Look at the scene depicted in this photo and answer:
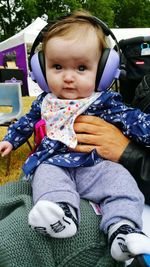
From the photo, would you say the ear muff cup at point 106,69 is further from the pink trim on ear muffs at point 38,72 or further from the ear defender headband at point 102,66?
the pink trim on ear muffs at point 38,72

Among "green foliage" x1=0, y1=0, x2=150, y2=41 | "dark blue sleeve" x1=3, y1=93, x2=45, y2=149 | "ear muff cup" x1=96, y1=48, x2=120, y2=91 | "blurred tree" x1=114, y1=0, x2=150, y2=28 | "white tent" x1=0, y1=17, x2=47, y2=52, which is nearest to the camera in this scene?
"ear muff cup" x1=96, y1=48, x2=120, y2=91

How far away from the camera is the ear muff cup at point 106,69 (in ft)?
5.23

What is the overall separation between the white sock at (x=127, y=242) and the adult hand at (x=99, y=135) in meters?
0.48

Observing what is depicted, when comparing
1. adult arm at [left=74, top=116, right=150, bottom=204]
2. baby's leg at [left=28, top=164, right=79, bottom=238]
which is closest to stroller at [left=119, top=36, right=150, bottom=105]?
adult arm at [left=74, top=116, right=150, bottom=204]

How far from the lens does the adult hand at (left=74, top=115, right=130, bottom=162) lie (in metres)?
1.62

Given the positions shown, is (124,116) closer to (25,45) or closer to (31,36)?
(31,36)

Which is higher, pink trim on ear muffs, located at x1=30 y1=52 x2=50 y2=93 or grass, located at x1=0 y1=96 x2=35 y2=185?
pink trim on ear muffs, located at x1=30 y1=52 x2=50 y2=93

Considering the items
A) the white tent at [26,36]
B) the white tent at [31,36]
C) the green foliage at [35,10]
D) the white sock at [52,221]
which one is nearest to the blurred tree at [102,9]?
the green foliage at [35,10]

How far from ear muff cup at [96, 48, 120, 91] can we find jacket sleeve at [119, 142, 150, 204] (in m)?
0.29

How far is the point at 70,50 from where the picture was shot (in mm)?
1510

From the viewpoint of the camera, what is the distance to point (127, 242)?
1106 millimetres

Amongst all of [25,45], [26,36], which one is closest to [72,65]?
[26,36]

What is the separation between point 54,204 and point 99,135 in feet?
1.82

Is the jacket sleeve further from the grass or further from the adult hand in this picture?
the grass
